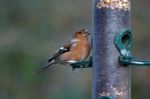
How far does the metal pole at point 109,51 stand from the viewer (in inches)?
478

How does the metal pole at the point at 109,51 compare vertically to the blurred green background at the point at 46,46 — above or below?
above

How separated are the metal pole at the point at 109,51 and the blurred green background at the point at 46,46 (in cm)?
755

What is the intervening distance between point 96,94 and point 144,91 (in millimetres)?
8159

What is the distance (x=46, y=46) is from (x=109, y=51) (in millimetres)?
8674

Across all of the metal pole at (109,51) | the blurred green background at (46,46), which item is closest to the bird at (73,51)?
the metal pole at (109,51)

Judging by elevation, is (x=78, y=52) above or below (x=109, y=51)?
below

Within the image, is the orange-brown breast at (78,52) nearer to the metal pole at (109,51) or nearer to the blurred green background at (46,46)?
the metal pole at (109,51)

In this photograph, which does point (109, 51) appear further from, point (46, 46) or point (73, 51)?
point (46, 46)

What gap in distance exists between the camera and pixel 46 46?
20844 mm

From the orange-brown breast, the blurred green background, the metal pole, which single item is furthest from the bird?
the blurred green background

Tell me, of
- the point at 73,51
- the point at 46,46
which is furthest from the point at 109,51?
the point at 46,46

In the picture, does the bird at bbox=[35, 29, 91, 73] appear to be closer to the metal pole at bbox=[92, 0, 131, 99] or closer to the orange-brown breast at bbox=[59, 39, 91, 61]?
the orange-brown breast at bbox=[59, 39, 91, 61]

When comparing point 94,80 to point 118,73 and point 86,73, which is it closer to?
point 118,73

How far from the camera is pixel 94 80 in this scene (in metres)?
12.3
